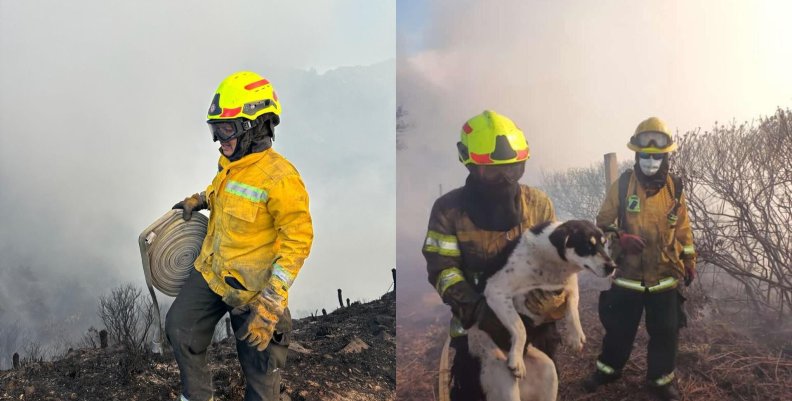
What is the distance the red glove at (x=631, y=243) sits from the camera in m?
3.96

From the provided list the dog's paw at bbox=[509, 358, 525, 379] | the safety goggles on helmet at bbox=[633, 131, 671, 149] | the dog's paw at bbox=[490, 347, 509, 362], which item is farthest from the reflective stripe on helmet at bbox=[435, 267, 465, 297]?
the safety goggles on helmet at bbox=[633, 131, 671, 149]

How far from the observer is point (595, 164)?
13.5 feet

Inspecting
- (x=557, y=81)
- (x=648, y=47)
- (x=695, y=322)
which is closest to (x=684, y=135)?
(x=648, y=47)

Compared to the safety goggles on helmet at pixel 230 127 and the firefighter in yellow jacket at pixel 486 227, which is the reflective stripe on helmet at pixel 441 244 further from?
the safety goggles on helmet at pixel 230 127

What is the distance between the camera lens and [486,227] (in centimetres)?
404

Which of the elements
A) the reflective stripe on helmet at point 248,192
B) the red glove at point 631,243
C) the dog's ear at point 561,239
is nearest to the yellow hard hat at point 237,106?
the reflective stripe on helmet at point 248,192

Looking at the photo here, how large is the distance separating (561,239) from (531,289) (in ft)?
1.32

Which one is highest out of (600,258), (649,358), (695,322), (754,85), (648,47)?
(648,47)

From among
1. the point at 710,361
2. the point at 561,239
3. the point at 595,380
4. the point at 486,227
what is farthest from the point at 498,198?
the point at 710,361

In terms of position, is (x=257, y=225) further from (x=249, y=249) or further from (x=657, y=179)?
(x=657, y=179)

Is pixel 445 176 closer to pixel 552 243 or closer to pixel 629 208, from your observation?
pixel 552 243

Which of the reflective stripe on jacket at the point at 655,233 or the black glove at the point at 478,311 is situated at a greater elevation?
the reflective stripe on jacket at the point at 655,233

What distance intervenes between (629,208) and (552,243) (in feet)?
1.94

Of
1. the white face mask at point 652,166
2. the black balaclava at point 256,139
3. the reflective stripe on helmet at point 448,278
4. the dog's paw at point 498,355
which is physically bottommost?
the dog's paw at point 498,355
